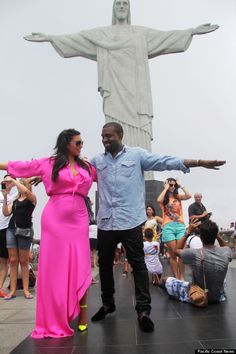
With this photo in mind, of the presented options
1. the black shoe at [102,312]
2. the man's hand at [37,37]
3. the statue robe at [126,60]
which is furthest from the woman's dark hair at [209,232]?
the man's hand at [37,37]

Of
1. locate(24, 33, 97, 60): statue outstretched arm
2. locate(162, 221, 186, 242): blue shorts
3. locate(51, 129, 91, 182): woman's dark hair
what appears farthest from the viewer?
locate(24, 33, 97, 60): statue outstretched arm

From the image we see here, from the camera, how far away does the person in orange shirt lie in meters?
5.22

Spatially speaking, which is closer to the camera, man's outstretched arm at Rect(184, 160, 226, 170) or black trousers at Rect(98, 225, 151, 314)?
man's outstretched arm at Rect(184, 160, 226, 170)

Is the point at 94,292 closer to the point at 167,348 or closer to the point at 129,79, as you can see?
the point at 167,348

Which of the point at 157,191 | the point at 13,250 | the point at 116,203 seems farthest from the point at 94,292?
the point at 157,191

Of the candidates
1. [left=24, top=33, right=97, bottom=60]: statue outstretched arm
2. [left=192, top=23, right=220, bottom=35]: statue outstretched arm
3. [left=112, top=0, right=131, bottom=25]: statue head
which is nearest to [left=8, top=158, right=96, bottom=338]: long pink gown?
[left=24, top=33, right=97, bottom=60]: statue outstretched arm

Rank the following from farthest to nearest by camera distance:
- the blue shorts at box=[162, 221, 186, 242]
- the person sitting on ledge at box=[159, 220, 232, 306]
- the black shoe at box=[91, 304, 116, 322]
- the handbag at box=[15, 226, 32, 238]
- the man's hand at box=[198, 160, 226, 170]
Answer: the blue shorts at box=[162, 221, 186, 242], the handbag at box=[15, 226, 32, 238], the person sitting on ledge at box=[159, 220, 232, 306], the black shoe at box=[91, 304, 116, 322], the man's hand at box=[198, 160, 226, 170]

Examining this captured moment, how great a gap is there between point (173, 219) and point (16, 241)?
2.13 meters

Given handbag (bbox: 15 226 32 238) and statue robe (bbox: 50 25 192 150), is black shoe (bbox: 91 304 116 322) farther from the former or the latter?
statue robe (bbox: 50 25 192 150)

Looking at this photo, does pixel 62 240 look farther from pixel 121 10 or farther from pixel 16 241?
pixel 121 10

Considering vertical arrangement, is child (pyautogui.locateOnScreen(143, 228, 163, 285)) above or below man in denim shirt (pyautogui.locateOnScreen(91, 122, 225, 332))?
below

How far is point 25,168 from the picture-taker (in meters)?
3.17

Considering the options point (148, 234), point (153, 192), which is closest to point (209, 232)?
point (148, 234)

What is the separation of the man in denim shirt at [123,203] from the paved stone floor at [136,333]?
0.24 m
